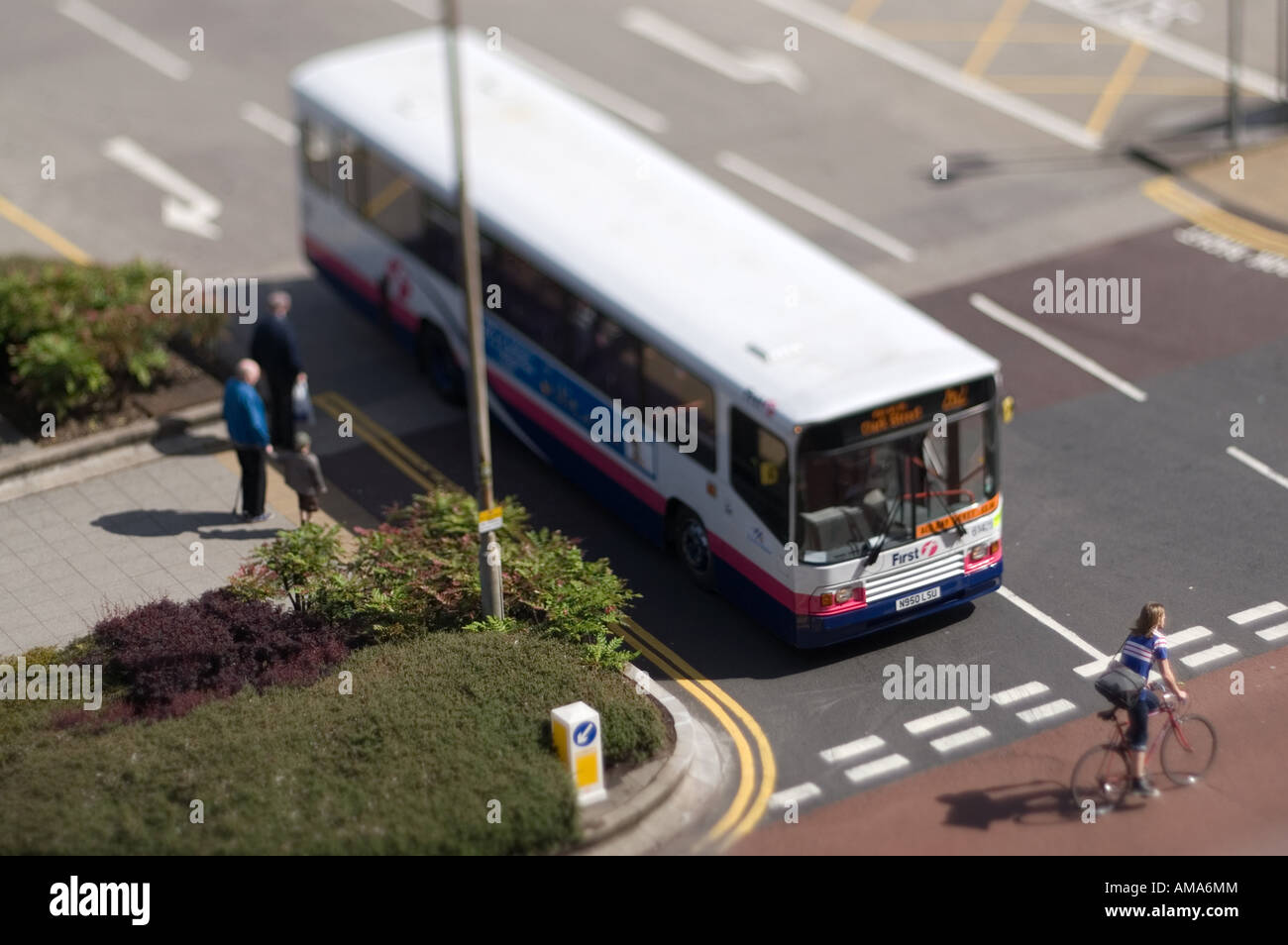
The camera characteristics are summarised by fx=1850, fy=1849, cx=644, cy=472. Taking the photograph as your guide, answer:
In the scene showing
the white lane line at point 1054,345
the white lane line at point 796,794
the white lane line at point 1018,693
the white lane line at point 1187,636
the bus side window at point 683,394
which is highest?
the bus side window at point 683,394

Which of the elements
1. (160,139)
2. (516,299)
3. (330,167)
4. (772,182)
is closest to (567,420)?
(516,299)

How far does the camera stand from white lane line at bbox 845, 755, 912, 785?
52.1 ft

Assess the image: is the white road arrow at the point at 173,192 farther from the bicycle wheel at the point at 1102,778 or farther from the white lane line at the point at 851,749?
the bicycle wheel at the point at 1102,778

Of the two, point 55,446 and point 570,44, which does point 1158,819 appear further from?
point 570,44

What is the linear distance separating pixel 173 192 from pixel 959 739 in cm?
1635

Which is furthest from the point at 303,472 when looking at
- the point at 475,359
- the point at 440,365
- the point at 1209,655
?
the point at 1209,655

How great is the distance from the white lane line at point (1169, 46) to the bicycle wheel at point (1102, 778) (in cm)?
1750

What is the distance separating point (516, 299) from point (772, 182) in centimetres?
836

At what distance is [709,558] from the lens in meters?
18.3

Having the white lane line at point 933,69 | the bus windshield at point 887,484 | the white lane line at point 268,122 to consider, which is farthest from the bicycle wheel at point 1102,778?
the white lane line at point 268,122

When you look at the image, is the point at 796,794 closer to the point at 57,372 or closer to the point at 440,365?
the point at 440,365

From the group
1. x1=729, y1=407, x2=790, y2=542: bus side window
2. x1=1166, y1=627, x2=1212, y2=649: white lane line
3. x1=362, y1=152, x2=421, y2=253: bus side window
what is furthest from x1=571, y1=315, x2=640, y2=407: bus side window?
x1=1166, y1=627, x2=1212, y2=649: white lane line

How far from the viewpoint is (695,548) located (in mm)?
18656

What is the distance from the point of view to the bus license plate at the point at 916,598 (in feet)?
56.7
